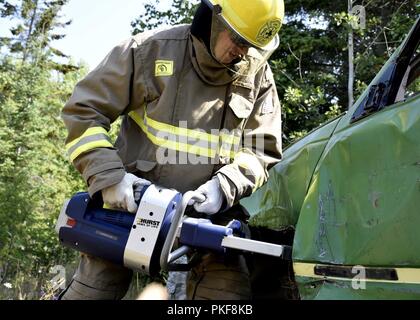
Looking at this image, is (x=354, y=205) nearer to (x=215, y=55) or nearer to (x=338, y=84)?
(x=215, y=55)

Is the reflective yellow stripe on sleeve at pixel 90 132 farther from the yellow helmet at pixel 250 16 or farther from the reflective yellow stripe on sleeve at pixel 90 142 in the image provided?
the yellow helmet at pixel 250 16

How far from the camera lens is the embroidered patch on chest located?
2.65 meters

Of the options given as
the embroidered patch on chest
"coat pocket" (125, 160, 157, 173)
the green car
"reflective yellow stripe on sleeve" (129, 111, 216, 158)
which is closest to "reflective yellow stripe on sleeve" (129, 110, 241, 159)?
"reflective yellow stripe on sleeve" (129, 111, 216, 158)

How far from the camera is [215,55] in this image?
2666 mm

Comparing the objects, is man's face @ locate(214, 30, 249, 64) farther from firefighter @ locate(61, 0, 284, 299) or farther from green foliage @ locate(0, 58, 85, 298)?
green foliage @ locate(0, 58, 85, 298)

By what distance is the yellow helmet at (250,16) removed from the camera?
253 cm

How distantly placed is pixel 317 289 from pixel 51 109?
19.1 metres

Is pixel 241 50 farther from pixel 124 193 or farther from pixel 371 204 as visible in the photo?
pixel 371 204

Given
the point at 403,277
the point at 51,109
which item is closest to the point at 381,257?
the point at 403,277

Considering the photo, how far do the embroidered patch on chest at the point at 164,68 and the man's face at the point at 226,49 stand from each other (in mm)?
232

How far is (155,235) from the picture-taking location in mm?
2297

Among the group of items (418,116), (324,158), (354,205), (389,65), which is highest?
(389,65)

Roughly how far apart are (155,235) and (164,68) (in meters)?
0.86
